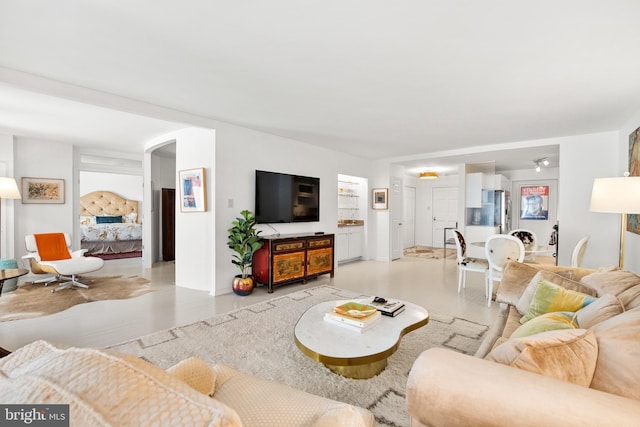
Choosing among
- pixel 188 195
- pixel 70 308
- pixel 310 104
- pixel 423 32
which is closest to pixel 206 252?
pixel 188 195

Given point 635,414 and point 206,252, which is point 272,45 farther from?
point 206,252

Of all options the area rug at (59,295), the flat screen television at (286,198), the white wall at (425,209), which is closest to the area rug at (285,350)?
the flat screen television at (286,198)

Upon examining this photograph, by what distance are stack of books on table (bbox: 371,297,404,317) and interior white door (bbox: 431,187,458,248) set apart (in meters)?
7.64

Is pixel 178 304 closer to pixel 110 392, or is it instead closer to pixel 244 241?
pixel 244 241

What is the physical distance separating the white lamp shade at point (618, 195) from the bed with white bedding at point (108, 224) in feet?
29.3

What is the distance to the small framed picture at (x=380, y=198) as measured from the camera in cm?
721

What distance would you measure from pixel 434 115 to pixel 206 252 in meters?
3.67

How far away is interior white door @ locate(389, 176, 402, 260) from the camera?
734 centimetres

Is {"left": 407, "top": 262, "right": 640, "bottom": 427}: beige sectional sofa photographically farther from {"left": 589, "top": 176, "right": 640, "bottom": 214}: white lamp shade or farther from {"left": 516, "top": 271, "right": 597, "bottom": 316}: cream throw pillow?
{"left": 589, "top": 176, "right": 640, "bottom": 214}: white lamp shade

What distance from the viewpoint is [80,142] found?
564 centimetres

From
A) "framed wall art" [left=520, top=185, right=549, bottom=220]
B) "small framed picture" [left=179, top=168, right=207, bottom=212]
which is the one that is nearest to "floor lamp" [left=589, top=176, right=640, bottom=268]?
"small framed picture" [left=179, top=168, right=207, bottom=212]

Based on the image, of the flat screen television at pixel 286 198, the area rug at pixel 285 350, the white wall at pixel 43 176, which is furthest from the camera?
the white wall at pixel 43 176

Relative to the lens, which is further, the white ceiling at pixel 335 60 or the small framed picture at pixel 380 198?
the small framed picture at pixel 380 198

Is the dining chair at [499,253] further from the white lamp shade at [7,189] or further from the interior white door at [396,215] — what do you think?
the white lamp shade at [7,189]
